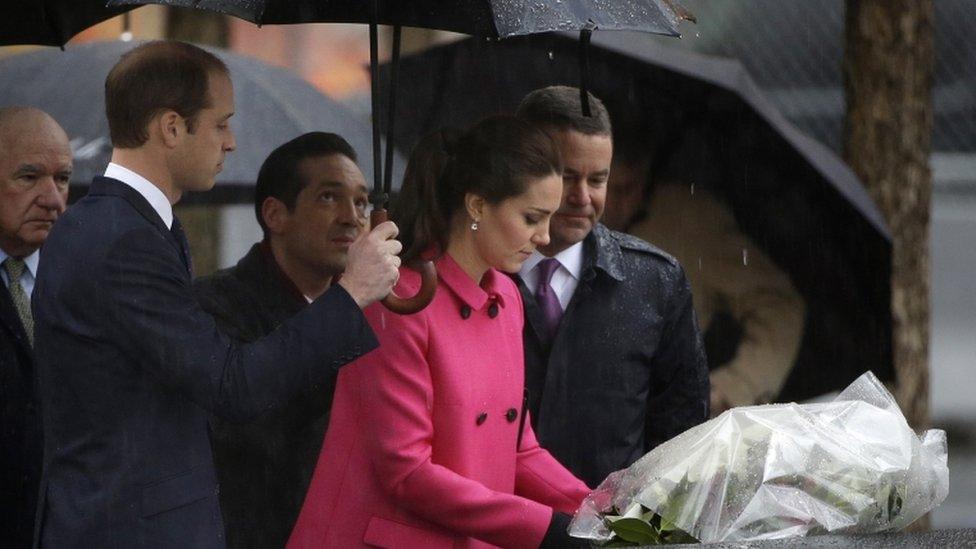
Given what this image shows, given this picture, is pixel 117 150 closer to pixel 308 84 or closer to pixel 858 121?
pixel 308 84

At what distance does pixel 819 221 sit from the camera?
554 cm

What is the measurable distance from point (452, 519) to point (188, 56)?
3.41 ft

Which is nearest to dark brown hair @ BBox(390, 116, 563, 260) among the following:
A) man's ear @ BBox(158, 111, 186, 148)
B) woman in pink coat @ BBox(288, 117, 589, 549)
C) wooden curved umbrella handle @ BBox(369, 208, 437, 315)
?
woman in pink coat @ BBox(288, 117, 589, 549)

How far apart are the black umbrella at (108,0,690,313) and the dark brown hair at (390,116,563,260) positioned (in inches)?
2.7

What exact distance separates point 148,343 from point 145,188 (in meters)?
0.33

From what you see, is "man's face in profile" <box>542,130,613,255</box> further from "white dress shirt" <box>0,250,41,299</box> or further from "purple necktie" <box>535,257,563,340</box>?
"white dress shirt" <box>0,250,41,299</box>

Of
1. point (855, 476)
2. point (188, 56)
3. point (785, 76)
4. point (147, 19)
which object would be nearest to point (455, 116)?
point (188, 56)

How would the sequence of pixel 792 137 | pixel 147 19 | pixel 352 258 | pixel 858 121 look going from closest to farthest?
pixel 352 258 → pixel 792 137 → pixel 858 121 → pixel 147 19

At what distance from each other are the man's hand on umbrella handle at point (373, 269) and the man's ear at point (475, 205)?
32 cm

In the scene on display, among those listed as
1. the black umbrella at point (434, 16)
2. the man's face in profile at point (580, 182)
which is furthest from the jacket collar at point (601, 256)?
the black umbrella at point (434, 16)

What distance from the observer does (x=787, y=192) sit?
554 cm

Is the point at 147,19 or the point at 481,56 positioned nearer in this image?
the point at 481,56

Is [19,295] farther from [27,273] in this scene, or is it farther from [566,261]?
[566,261]

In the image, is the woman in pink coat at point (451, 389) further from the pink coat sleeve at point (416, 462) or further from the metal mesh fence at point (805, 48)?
the metal mesh fence at point (805, 48)
